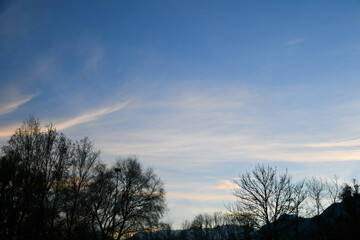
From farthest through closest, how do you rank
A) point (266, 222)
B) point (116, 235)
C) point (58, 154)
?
1. point (116, 235)
2. point (58, 154)
3. point (266, 222)

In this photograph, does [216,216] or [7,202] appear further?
[216,216]

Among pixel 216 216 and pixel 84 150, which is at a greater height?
pixel 84 150

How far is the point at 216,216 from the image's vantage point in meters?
109

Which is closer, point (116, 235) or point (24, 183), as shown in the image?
point (24, 183)

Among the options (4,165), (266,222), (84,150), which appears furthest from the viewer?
(84,150)

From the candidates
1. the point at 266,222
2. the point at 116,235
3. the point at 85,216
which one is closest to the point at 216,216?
the point at 116,235

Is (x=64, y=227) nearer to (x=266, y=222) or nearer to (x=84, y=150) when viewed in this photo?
(x=84, y=150)

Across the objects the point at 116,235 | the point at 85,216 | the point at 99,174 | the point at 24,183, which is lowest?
the point at 116,235

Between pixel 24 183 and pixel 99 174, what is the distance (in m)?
12.9

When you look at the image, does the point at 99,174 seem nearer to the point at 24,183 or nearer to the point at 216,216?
the point at 24,183

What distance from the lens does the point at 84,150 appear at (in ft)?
112

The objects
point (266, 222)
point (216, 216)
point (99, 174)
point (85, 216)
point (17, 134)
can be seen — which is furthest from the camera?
point (216, 216)

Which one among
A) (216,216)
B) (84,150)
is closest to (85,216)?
(84,150)

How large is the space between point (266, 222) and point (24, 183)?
21101 millimetres
